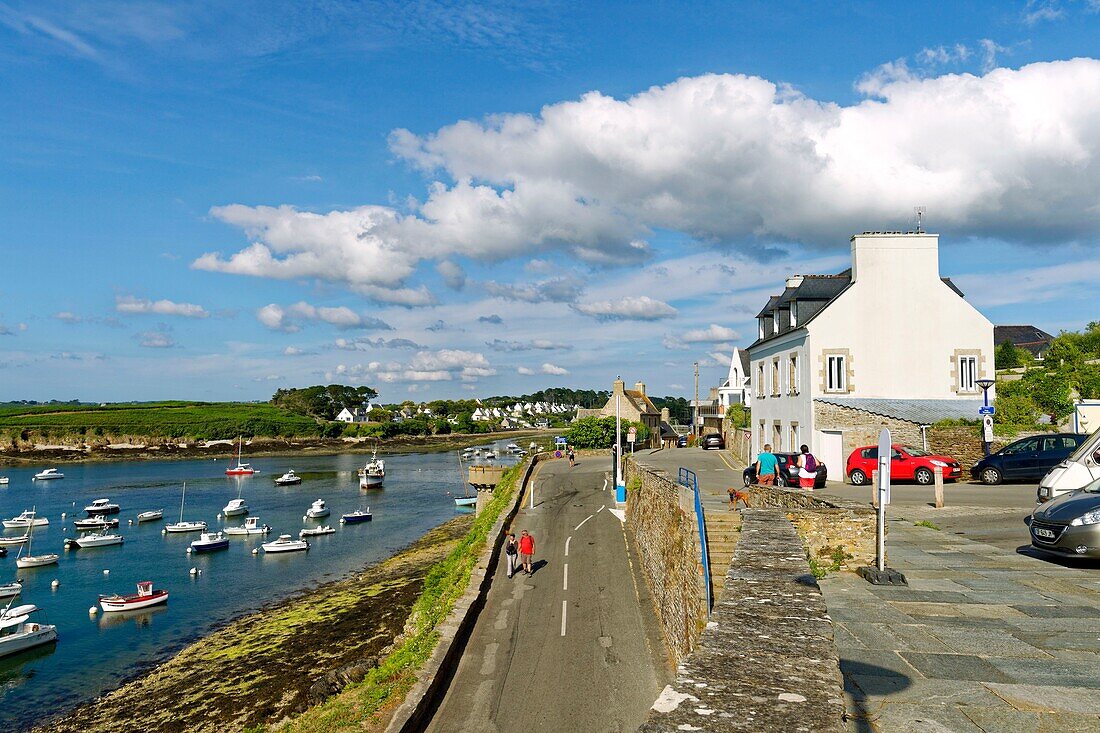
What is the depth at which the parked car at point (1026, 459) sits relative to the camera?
2412 cm

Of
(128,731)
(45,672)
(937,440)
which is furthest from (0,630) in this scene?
(937,440)

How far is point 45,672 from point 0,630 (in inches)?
161

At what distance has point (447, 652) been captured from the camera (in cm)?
1786

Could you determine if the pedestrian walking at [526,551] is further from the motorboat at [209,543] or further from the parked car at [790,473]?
the motorboat at [209,543]

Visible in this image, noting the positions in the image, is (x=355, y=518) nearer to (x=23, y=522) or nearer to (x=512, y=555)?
(x=23, y=522)

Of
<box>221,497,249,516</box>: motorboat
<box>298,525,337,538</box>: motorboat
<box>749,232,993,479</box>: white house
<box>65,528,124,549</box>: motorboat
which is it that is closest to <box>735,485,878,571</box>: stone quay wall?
<box>749,232,993,479</box>: white house

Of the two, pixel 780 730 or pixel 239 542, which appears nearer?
pixel 780 730

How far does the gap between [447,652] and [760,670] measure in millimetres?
15820

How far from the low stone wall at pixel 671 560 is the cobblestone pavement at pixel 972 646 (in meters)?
4.55

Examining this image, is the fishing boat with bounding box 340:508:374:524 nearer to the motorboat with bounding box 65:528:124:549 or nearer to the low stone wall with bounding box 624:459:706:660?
the motorboat with bounding box 65:528:124:549

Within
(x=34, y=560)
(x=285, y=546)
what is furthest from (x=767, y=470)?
(x=34, y=560)

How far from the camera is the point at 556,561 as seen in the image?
28.9 meters

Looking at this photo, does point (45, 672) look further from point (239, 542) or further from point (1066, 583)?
point (1066, 583)

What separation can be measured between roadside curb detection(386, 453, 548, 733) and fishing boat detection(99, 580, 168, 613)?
19493mm
